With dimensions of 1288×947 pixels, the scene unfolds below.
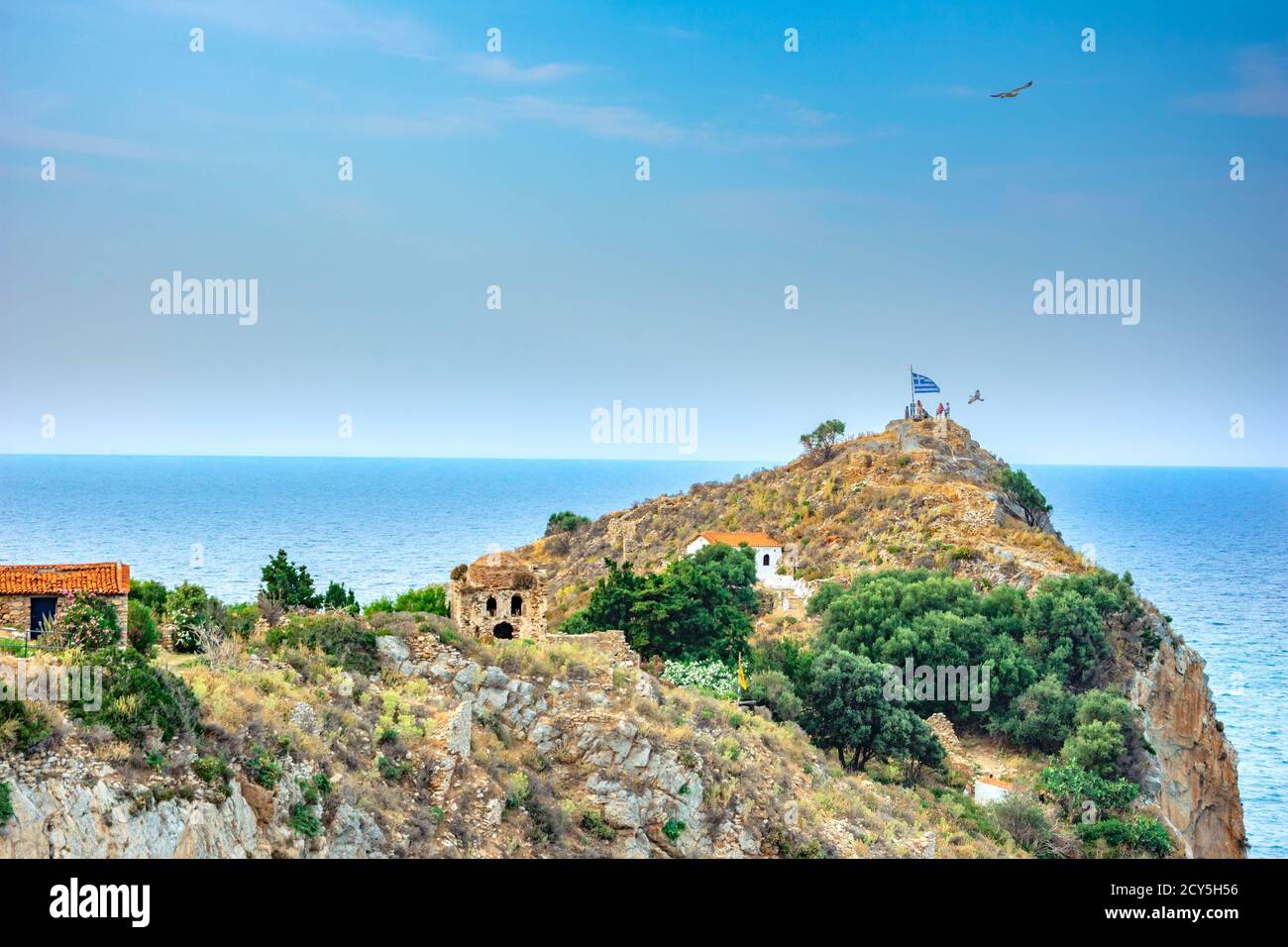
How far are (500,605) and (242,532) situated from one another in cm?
12031

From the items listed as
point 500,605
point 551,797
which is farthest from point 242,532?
point 551,797

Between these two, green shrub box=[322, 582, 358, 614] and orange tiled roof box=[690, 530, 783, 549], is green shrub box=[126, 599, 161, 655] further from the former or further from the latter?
orange tiled roof box=[690, 530, 783, 549]

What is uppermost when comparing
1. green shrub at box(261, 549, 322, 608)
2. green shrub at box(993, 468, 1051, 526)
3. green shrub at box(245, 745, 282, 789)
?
green shrub at box(993, 468, 1051, 526)

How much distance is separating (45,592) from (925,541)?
5862 cm

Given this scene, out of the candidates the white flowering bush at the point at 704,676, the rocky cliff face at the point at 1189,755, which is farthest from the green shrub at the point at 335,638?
the rocky cliff face at the point at 1189,755

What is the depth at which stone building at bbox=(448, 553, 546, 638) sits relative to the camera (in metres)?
39.2

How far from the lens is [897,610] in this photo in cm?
6134

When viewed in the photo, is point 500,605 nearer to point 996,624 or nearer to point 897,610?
point 897,610

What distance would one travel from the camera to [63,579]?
26.7m

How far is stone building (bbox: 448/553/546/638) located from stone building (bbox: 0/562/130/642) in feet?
44.3

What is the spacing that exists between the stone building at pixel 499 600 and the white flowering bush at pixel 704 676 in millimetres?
8738

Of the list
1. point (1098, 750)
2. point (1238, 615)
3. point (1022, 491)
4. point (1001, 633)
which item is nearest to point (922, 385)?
point (1022, 491)

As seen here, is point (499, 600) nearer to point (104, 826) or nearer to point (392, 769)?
point (392, 769)

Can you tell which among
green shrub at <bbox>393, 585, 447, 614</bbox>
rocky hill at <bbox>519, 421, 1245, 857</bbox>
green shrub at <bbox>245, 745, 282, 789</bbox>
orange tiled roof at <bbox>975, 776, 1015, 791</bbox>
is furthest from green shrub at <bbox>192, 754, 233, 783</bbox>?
rocky hill at <bbox>519, 421, 1245, 857</bbox>
